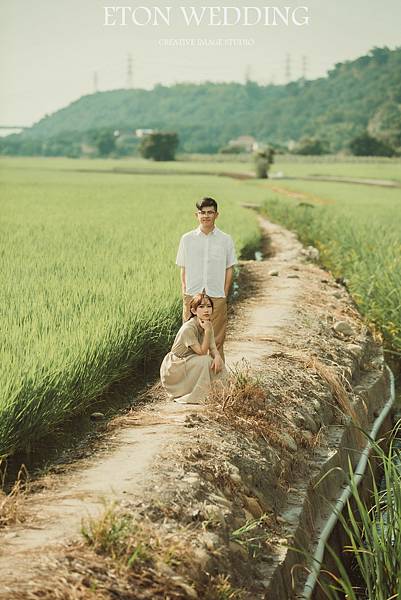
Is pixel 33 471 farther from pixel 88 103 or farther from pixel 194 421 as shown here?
pixel 88 103

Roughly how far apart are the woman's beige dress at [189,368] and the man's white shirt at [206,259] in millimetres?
223

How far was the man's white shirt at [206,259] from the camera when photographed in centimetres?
564

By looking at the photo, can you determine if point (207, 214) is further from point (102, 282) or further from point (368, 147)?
point (368, 147)

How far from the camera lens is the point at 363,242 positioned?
1254 centimetres

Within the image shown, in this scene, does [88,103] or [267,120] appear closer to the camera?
[88,103]

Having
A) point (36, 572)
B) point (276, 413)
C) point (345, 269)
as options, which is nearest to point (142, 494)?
point (36, 572)

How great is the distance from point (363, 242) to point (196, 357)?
7.29 meters

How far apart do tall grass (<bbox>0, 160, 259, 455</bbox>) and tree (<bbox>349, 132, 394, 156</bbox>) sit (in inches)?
902

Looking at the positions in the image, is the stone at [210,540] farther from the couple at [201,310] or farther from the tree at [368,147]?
the tree at [368,147]

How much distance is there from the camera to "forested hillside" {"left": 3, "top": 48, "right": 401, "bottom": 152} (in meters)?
40.2

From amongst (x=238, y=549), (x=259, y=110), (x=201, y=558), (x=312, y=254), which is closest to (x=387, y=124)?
(x=312, y=254)

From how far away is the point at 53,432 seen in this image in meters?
5.30

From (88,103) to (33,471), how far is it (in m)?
54.8

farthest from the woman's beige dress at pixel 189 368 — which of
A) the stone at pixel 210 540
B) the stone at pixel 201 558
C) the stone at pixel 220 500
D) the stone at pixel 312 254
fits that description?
the stone at pixel 312 254
